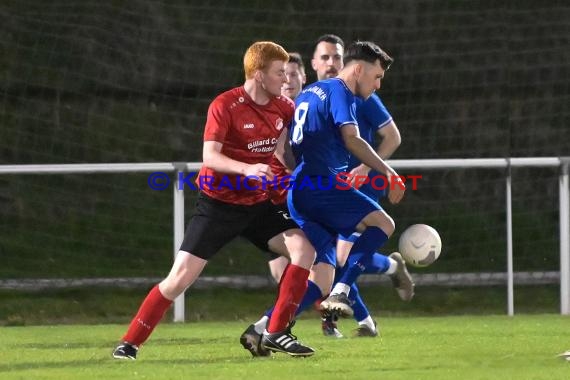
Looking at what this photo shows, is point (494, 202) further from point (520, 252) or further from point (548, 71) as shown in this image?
point (548, 71)

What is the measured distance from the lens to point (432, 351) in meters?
7.83

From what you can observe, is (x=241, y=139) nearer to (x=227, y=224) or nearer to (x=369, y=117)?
(x=227, y=224)

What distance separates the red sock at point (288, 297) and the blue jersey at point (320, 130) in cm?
58

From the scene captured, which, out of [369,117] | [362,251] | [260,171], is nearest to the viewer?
[260,171]

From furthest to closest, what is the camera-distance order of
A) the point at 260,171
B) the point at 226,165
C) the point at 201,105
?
the point at 201,105 → the point at 226,165 → the point at 260,171

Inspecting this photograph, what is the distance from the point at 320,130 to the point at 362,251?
889 millimetres

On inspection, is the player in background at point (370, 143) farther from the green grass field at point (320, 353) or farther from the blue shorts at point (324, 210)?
the blue shorts at point (324, 210)

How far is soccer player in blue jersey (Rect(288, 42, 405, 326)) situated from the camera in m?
7.54

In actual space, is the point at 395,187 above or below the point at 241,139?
below

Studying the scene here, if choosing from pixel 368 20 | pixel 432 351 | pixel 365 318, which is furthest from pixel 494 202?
pixel 432 351

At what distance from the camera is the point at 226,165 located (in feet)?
23.2

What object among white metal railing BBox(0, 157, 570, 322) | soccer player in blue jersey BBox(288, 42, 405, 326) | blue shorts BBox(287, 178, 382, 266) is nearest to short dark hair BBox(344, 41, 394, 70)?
soccer player in blue jersey BBox(288, 42, 405, 326)

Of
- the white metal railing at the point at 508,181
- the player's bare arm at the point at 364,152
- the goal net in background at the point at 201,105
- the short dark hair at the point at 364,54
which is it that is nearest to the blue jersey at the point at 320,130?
the player's bare arm at the point at 364,152

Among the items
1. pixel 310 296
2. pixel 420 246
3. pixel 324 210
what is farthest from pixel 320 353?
pixel 420 246
